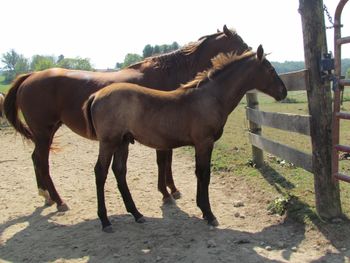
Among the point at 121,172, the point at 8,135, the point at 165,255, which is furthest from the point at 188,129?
the point at 8,135

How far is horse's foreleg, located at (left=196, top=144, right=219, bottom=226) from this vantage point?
4.50m

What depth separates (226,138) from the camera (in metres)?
10.5

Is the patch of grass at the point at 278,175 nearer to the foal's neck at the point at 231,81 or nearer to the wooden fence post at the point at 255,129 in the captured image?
the wooden fence post at the point at 255,129

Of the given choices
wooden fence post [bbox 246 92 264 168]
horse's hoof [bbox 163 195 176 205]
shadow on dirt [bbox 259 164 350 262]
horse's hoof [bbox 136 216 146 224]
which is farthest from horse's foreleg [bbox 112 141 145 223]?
wooden fence post [bbox 246 92 264 168]

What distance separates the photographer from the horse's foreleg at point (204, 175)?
450 cm

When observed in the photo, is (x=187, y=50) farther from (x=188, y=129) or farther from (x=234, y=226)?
(x=234, y=226)

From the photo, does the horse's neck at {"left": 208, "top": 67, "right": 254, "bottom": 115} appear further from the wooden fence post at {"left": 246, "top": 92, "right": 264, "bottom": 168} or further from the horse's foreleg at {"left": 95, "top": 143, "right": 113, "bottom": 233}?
the wooden fence post at {"left": 246, "top": 92, "right": 264, "bottom": 168}

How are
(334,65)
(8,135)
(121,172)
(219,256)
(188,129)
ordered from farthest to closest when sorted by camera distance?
(8,135) → (121,172) → (188,129) → (334,65) → (219,256)

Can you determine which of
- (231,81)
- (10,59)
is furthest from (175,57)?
(10,59)

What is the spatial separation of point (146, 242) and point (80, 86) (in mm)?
2454

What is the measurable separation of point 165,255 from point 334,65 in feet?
8.09

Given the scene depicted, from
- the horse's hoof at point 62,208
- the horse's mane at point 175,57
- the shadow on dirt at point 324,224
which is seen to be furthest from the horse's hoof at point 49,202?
the shadow on dirt at point 324,224

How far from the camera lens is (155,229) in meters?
4.59

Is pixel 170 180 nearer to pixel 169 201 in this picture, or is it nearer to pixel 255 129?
pixel 169 201
